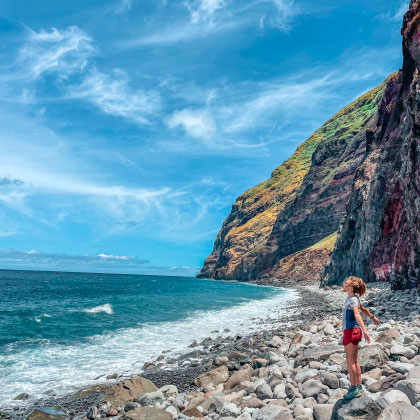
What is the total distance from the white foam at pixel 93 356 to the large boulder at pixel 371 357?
1094 cm

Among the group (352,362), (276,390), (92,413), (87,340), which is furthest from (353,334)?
(87,340)

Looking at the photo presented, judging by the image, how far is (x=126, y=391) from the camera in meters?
12.1

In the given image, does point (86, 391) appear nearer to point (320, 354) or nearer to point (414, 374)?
point (320, 354)

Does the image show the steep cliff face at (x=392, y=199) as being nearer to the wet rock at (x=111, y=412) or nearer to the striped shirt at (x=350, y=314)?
the striped shirt at (x=350, y=314)

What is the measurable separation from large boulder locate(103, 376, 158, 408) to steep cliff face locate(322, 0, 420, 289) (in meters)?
17.1

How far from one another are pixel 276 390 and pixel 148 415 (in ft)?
12.3

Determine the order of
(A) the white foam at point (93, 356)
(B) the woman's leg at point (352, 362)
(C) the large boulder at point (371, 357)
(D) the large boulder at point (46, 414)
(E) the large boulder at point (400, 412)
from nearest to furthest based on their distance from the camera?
(E) the large boulder at point (400, 412) → (B) the woman's leg at point (352, 362) → (C) the large boulder at point (371, 357) → (D) the large boulder at point (46, 414) → (A) the white foam at point (93, 356)

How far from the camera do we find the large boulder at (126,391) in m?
11.7

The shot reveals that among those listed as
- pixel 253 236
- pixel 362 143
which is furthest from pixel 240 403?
pixel 253 236

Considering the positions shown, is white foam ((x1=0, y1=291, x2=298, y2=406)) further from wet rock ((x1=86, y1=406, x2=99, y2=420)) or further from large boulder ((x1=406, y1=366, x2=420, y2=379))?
large boulder ((x1=406, y1=366, x2=420, y2=379))

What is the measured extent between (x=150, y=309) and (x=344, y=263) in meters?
36.0

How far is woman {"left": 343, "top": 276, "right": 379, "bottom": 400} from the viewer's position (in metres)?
7.24

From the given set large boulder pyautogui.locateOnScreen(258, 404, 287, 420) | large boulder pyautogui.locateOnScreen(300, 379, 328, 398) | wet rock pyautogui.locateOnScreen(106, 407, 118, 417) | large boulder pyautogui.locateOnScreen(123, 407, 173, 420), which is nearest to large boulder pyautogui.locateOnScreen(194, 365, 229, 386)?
wet rock pyautogui.locateOnScreen(106, 407, 118, 417)

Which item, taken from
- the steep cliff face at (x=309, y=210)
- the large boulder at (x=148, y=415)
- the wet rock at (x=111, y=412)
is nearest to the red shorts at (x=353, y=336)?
the large boulder at (x=148, y=415)
